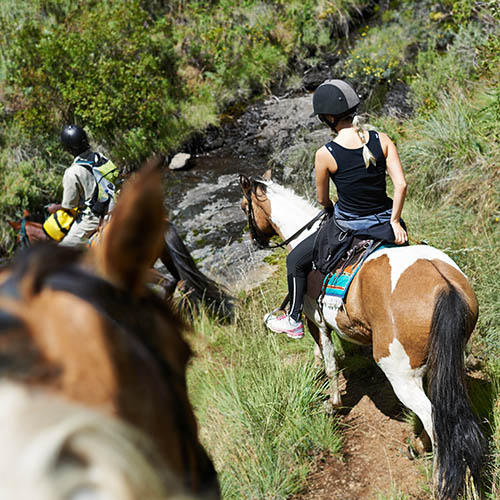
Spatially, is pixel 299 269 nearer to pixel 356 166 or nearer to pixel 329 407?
pixel 356 166

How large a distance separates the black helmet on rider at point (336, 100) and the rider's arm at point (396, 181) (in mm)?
324

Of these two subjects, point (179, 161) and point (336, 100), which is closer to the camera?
point (336, 100)

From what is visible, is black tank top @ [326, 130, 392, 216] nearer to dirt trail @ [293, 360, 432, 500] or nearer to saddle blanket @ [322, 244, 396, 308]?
saddle blanket @ [322, 244, 396, 308]

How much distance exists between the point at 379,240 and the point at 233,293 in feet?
11.4

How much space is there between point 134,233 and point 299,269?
331 centimetres

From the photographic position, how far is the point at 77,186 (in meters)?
5.95

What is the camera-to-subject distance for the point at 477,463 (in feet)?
9.50

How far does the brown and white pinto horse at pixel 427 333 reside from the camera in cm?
290

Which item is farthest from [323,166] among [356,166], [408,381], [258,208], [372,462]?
[372,462]

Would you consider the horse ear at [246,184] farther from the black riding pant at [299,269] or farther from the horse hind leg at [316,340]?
the horse hind leg at [316,340]

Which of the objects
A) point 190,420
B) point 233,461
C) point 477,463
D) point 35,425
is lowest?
point 477,463

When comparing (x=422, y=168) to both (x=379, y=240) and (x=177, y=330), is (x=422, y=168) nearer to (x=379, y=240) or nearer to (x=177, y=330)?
(x=379, y=240)

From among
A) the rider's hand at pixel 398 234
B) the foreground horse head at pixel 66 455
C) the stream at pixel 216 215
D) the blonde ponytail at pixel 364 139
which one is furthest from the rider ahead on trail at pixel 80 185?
the foreground horse head at pixel 66 455

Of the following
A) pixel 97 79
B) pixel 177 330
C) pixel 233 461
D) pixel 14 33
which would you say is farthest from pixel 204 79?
pixel 177 330
